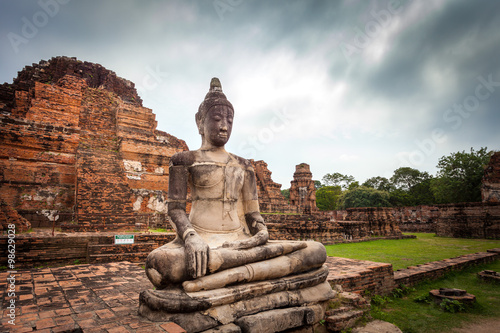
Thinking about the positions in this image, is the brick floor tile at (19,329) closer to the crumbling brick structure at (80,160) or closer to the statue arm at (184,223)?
the statue arm at (184,223)

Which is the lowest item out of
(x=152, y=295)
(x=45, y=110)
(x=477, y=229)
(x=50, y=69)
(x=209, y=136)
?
(x=477, y=229)

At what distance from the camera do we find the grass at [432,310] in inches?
154

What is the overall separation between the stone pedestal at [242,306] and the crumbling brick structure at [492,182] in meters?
18.3

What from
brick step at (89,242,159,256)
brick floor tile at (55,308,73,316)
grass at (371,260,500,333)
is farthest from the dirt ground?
brick step at (89,242,159,256)

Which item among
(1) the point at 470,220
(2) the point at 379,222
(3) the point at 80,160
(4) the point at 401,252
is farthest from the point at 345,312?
(1) the point at 470,220

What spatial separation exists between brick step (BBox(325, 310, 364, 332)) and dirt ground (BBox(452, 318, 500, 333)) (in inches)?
57.3

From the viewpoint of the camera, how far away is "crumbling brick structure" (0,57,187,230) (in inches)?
380

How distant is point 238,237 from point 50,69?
2235 cm

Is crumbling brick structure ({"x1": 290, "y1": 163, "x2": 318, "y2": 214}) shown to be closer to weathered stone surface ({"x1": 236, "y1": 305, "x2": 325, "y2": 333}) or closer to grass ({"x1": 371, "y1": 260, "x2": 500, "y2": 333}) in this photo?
grass ({"x1": 371, "y1": 260, "x2": 500, "y2": 333})

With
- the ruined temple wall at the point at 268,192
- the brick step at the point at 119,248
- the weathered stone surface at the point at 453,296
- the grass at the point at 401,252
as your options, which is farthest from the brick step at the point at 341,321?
the ruined temple wall at the point at 268,192

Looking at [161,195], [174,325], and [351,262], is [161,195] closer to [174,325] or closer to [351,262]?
[351,262]

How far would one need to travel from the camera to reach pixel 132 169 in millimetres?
12734

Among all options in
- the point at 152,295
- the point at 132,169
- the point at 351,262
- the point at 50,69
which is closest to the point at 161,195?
the point at 132,169

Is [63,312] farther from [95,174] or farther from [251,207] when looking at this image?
[95,174]
